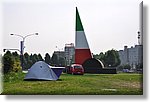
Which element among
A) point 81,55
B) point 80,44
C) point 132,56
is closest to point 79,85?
point 81,55

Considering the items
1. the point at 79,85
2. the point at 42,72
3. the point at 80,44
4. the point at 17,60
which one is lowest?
the point at 79,85

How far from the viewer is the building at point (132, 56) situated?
4156 mm

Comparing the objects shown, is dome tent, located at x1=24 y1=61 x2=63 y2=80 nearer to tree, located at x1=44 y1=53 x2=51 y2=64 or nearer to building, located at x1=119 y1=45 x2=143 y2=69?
tree, located at x1=44 y1=53 x2=51 y2=64

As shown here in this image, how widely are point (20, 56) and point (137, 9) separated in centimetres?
118

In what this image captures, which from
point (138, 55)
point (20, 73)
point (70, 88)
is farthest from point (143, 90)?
point (20, 73)

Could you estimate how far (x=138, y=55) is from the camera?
4168 mm

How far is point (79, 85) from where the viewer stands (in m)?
4.25

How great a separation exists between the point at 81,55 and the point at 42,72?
0.40 m

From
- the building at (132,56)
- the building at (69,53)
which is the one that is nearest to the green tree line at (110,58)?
the building at (132,56)

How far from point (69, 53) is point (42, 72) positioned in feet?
1.03

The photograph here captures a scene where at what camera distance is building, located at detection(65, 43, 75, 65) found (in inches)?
167

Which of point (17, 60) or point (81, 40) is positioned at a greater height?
point (81, 40)

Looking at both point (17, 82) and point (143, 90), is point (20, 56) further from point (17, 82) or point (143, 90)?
point (143, 90)

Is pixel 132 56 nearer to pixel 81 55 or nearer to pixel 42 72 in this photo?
pixel 81 55
